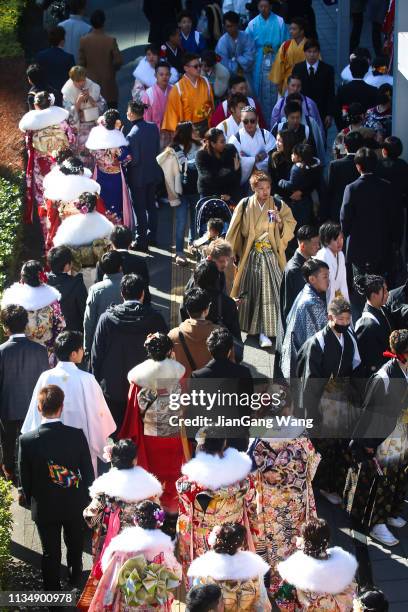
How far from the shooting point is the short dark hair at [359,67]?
45.3 ft

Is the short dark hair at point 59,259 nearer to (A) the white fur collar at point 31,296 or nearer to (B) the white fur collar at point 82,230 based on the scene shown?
(A) the white fur collar at point 31,296

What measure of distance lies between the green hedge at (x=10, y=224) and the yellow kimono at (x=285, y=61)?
3.65m

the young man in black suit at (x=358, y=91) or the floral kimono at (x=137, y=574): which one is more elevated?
the young man in black suit at (x=358, y=91)

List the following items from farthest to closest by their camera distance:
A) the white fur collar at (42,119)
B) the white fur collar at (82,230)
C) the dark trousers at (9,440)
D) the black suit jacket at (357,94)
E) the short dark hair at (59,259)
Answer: the black suit jacket at (357,94) → the white fur collar at (42,119) → the white fur collar at (82,230) → the short dark hair at (59,259) → the dark trousers at (9,440)

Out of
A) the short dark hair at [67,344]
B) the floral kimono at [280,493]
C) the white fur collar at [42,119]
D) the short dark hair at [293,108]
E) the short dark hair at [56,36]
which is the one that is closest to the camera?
the floral kimono at [280,493]

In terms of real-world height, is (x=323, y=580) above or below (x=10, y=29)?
below

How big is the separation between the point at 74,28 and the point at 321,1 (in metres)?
6.34

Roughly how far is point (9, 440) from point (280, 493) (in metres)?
2.35

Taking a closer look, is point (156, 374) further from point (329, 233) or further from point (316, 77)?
point (316, 77)

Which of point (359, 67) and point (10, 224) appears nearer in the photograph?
point (10, 224)

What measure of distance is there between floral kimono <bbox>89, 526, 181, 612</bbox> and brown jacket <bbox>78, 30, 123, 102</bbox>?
899cm

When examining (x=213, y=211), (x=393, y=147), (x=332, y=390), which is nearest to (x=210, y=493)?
(x=332, y=390)

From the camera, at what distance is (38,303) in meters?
9.22

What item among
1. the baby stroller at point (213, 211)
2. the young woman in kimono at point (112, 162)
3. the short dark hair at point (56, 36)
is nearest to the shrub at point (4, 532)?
the baby stroller at point (213, 211)
